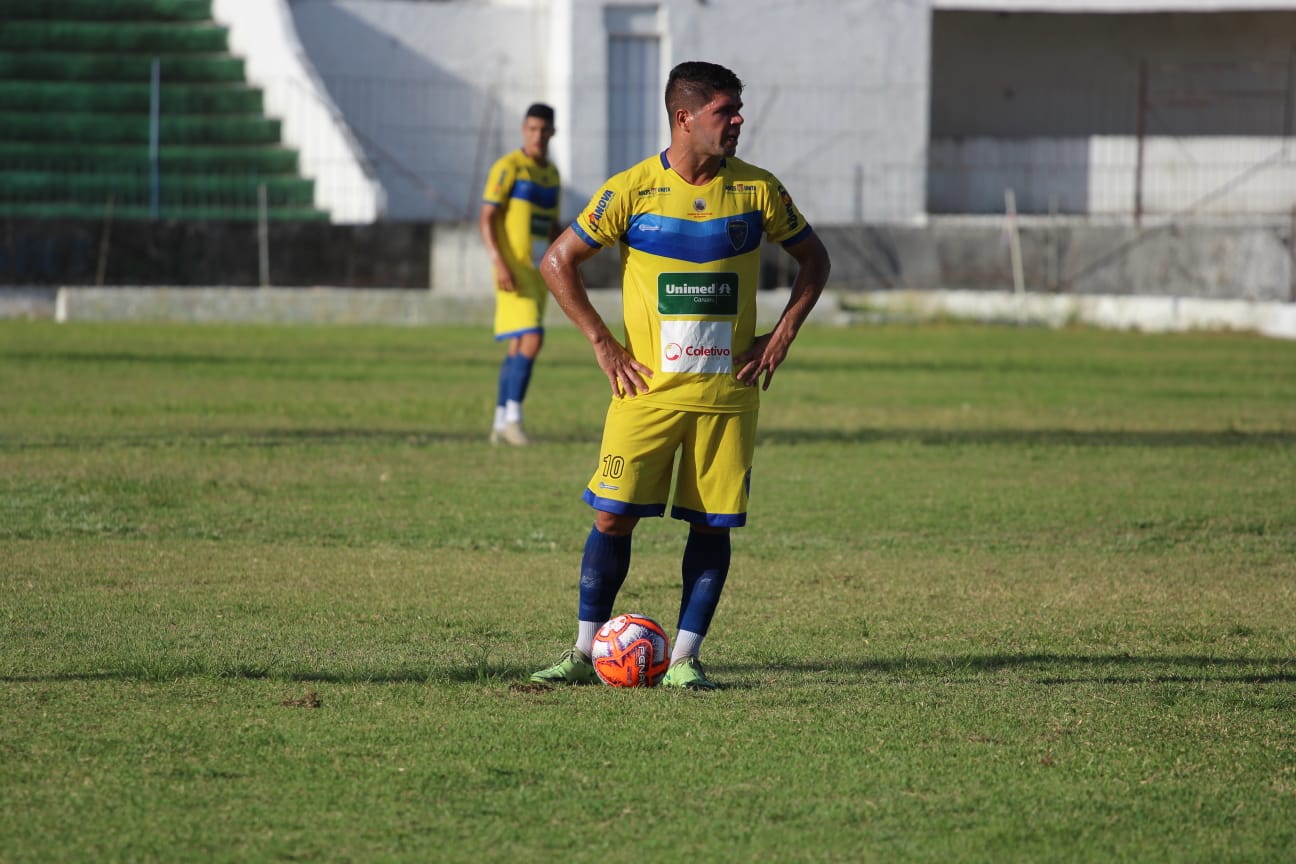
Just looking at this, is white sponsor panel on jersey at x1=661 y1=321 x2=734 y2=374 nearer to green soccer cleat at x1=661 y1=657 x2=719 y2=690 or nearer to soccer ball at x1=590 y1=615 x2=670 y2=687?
soccer ball at x1=590 y1=615 x2=670 y2=687

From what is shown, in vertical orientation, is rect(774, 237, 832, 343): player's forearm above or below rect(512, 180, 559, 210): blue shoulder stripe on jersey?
below

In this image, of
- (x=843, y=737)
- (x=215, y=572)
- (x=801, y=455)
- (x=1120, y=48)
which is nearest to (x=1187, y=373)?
(x=801, y=455)

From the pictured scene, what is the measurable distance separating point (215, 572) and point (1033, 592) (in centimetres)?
369

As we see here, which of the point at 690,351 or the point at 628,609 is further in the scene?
the point at 628,609

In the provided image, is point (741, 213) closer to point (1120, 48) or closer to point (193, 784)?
point (193, 784)

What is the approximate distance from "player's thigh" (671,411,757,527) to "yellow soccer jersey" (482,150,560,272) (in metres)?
7.64

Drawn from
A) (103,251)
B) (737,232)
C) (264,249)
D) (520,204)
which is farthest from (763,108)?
(737,232)

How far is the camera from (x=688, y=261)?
6164 millimetres

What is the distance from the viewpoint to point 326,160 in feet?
103

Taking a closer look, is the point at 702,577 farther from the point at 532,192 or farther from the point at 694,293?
the point at 532,192

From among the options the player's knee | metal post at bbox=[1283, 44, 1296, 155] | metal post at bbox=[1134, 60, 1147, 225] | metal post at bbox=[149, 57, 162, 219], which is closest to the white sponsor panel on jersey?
the player's knee

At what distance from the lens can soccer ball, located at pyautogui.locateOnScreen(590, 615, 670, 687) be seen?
20.3 ft

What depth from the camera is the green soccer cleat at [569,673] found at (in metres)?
6.21

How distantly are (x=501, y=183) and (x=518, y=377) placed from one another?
152 centimetres
